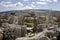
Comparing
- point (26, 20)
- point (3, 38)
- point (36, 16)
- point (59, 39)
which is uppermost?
point (59, 39)

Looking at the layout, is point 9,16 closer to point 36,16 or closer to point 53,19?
point 36,16

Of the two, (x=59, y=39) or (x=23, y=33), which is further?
(x=23, y=33)

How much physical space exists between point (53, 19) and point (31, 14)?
1.36 metres

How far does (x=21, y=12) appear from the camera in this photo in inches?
318

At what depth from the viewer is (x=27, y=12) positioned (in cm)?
830

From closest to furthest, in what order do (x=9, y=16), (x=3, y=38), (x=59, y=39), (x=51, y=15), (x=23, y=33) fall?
(x=59, y=39) < (x=3, y=38) < (x=23, y=33) < (x=51, y=15) < (x=9, y=16)

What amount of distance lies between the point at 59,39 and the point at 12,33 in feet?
5.95

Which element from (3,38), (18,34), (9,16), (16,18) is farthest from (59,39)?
(9,16)

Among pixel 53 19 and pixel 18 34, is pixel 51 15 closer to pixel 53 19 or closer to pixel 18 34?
pixel 53 19

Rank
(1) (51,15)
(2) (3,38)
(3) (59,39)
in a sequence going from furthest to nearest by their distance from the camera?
1. (1) (51,15)
2. (2) (3,38)
3. (3) (59,39)

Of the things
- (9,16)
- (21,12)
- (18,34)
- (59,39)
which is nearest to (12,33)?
(18,34)

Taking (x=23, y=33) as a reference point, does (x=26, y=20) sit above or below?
below

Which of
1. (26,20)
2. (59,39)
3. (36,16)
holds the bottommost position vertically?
(26,20)

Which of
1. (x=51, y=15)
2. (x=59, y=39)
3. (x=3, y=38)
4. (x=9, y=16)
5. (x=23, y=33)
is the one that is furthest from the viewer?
(x=9, y=16)
